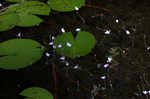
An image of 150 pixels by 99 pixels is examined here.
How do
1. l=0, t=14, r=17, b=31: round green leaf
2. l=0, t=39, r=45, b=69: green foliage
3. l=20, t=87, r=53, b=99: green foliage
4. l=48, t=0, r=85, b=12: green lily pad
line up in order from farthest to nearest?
l=48, t=0, r=85, b=12: green lily pad < l=0, t=14, r=17, b=31: round green leaf < l=0, t=39, r=45, b=69: green foliage < l=20, t=87, r=53, b=99: green foliage

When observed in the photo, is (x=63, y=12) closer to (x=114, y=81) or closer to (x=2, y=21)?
(x=2, y=21)

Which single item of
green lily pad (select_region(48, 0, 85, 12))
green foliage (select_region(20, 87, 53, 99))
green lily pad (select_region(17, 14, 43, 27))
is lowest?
green foliage (select_region(20, 87, 53, 99))

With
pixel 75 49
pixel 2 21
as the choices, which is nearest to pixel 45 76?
pixel 75 49

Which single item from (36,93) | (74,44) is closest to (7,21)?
(74,44)

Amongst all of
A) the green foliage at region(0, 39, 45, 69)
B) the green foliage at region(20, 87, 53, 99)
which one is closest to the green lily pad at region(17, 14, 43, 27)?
the green foliage at region(0, 39, 45, 69)

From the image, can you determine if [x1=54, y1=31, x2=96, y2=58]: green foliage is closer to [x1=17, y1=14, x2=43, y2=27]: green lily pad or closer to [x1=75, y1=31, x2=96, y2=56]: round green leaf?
[x1=75, y1=31, x2=96, y2=56]: round green leaf

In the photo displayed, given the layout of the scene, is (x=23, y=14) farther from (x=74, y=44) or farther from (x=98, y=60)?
(x=98, y=60)
